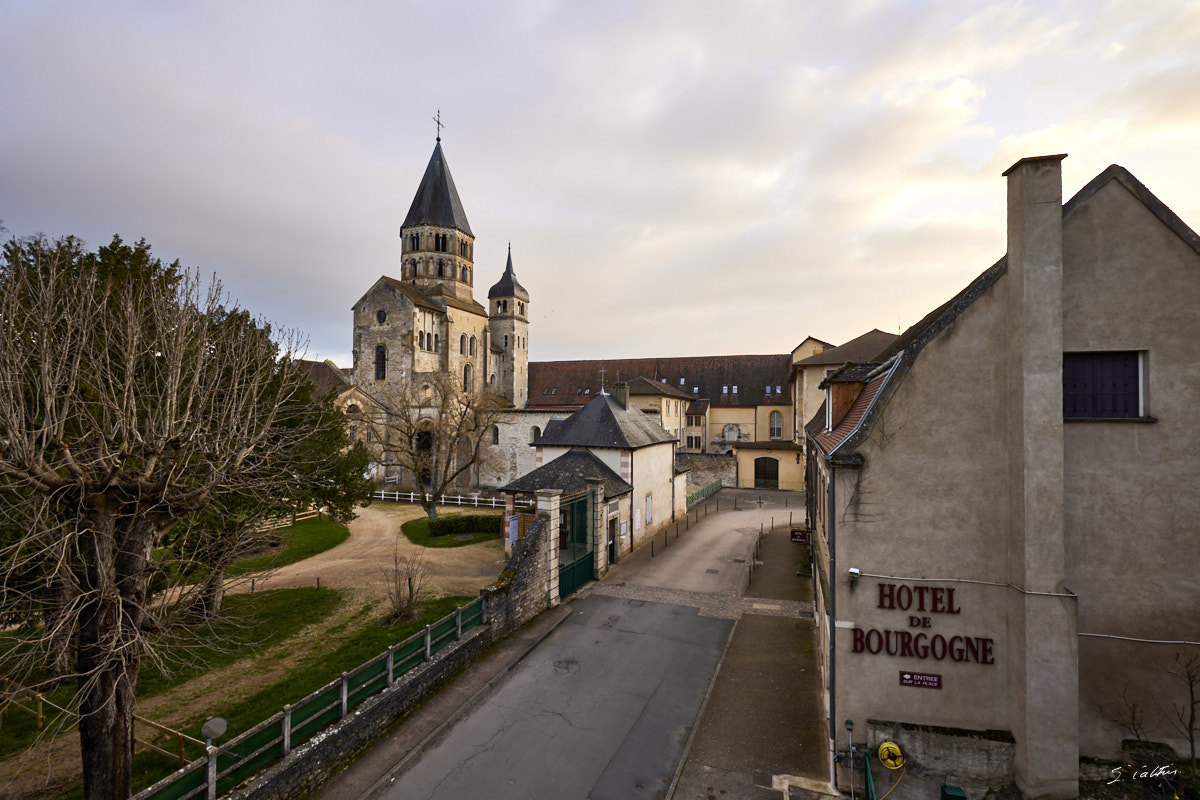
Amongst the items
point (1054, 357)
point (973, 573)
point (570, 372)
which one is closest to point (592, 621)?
point (973, 573)

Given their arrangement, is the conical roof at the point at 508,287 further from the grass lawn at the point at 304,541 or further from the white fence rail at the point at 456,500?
the grass lawn at the point at 304,541

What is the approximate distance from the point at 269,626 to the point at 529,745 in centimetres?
936

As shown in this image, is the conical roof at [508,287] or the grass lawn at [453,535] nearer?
the grass lawn at [453,535]

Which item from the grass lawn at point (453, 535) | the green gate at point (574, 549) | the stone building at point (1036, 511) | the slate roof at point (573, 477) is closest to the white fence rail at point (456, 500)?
the grass lawn at point (453, 535)

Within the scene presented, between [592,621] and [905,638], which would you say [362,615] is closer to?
[592,621]

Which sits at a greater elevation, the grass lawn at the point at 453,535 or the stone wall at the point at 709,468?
the stone wall at the point at 709,468

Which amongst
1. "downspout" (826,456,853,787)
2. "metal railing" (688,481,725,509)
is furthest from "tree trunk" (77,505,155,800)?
"metal railing" (688,481,725,509)

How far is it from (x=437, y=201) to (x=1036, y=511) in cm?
5041

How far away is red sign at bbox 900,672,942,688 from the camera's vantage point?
7.69 m

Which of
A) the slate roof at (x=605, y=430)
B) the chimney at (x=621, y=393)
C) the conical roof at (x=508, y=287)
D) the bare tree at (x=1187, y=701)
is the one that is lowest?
the bare tree at (x=1187, y=701)

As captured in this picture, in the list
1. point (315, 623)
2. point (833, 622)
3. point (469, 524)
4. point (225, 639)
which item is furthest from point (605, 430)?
point (225, 639)

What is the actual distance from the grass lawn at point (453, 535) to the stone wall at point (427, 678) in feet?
31.8

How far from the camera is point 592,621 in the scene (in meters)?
14.8

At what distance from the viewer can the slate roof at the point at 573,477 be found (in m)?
20.0
